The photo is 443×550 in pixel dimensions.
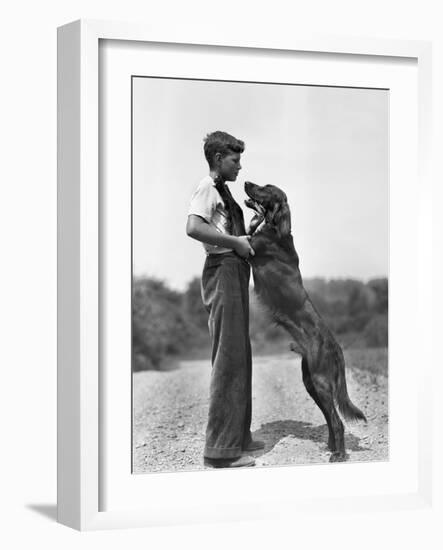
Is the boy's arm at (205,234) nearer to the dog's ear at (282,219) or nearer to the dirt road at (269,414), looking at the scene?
the dog's ear at (282,219)

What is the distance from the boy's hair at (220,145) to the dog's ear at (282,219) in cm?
50

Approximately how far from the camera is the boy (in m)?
9.15

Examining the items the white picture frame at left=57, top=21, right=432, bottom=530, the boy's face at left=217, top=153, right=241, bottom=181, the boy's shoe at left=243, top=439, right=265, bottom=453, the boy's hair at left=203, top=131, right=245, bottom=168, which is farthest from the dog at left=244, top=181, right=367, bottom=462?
the white picture frame at left=57, top=21, right=432, bottom=530

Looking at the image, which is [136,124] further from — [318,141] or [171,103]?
[318,141]

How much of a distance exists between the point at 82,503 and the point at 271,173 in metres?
2.62

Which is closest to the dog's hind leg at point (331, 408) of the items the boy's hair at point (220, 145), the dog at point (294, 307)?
the dog at point (294, 307)

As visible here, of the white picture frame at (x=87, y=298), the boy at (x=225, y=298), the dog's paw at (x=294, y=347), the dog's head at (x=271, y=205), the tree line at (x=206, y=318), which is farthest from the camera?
the dog's paw at (x=294, y=347)

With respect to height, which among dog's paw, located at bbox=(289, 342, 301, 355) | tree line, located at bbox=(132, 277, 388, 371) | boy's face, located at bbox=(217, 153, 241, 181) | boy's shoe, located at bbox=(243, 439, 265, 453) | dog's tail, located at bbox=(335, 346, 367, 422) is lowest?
boy's shoe, located at bbox=(243, 439, 265, 453)

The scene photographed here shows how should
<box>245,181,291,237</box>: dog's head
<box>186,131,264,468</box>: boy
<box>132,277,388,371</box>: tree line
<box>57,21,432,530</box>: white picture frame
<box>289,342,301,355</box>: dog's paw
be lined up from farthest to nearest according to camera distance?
<box>289,342,301,355</box>: dog's paw < <box>245,181,291,237</box>: dog's head < <box>186,131,264,468</box>: boy < <box>132,277,388,371</box>: tree line < <box>57,21,432,530</box>: white picture frame

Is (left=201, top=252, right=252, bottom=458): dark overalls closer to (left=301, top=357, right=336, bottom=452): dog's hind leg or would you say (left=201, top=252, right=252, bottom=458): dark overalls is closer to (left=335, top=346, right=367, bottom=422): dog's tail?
(left=301, top=357, right=336, bottom=452): dog's hind leg

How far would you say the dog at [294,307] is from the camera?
9.29 metres

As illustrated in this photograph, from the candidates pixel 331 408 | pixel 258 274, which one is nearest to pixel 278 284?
pixel 258 274

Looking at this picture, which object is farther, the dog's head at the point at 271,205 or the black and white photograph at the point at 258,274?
the dog's head at the point at 271,205
